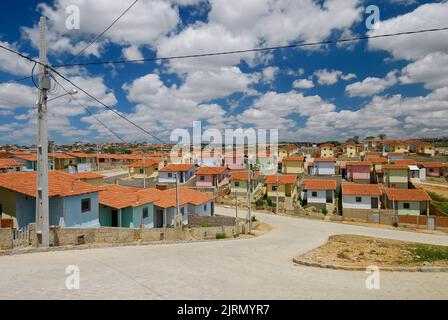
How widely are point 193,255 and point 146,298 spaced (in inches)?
245

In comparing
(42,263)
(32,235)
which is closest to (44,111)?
(32,235)

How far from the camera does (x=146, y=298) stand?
6.85 metres

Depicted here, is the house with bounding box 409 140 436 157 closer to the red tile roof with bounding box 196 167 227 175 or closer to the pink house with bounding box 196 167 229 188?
the red tile roof with bounding box 196 167 227 175

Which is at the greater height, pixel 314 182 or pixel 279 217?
pixel 314 182

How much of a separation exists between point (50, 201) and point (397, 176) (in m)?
51.5

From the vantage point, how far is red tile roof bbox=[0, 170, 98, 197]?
1631cm

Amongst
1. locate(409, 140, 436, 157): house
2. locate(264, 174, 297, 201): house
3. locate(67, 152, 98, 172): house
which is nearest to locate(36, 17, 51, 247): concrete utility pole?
locate(264, 174, 297, 201): house

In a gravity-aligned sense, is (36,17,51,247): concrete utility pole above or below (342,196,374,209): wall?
above

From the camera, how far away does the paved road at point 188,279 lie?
7.28 meters

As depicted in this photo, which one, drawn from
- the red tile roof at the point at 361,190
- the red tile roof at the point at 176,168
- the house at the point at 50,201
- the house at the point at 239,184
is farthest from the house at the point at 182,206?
the red tile roof at the point at 176,168

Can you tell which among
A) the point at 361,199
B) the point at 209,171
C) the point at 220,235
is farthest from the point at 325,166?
the point at 220,235

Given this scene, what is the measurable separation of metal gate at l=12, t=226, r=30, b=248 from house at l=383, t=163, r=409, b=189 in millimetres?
52913

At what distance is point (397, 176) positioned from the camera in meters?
51.3
